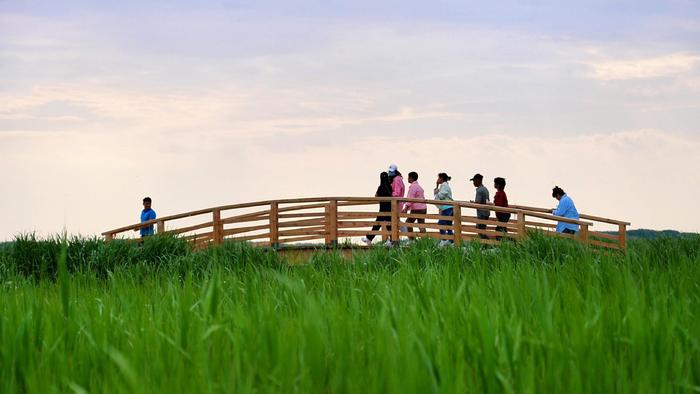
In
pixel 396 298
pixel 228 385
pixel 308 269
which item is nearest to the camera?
pixel 228 385

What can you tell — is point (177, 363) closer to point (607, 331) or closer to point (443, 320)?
point (443, 320)

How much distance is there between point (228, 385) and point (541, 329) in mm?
1421

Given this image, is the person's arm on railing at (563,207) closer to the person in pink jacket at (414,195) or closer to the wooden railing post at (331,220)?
the person in pink jacket at (414,195)

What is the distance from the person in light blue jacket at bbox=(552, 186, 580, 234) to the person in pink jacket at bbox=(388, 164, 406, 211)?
472 cm

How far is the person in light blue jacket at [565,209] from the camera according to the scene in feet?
57.8

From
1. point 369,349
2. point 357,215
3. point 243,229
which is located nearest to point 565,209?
point 357,215

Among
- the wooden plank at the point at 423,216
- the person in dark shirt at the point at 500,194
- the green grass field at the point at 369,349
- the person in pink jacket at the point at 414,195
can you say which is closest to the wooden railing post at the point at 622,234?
the person in dark shirt at the point at 500,194

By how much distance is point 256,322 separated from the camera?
3.71 meters

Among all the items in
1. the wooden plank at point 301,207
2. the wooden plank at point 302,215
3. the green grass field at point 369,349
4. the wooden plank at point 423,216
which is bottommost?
the green grass field at point 369,349

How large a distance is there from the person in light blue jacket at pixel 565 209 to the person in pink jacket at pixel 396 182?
15.5ft

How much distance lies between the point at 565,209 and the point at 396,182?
4972 millimetres

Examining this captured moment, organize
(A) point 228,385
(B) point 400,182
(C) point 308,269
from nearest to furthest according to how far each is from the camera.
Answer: (A) point 228,385, (C) point 308,269, (B) point 400,182

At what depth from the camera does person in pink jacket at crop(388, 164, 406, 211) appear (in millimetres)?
21422

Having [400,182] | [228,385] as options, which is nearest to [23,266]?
[400,182]
